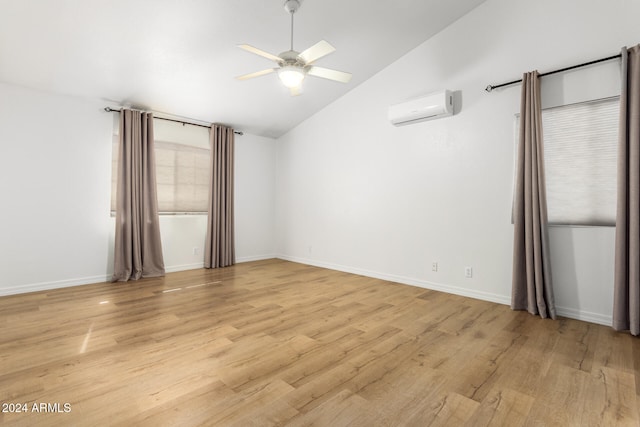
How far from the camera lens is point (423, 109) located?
385cm

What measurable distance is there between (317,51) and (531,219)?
253 centimetres

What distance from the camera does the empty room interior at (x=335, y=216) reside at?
1.83 m

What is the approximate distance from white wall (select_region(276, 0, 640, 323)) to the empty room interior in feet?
0.09

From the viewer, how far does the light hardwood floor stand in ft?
5.19

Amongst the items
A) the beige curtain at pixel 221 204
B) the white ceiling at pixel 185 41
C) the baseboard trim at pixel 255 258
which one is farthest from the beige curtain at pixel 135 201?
the baseboard trim at pixel 255 258

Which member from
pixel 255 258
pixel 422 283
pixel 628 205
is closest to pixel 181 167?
pixel 255 258

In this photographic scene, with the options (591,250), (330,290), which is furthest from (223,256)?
(591,250)

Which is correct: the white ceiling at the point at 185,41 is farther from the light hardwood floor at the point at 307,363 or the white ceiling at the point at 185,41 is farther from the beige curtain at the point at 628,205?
the light hardwood floor at the point at 307,363

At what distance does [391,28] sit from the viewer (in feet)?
12.1

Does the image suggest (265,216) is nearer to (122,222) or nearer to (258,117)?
(258,117)

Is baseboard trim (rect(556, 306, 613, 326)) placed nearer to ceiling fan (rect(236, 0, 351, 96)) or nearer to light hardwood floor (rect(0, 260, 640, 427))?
light hardwood floor (rect(0, 260, 640, 427))

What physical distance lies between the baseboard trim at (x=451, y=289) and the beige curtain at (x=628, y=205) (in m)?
0.22

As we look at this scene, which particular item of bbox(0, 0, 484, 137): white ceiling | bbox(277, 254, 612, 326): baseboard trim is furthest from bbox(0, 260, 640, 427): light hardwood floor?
bbox(0, 0, 484, 137): white ceiling

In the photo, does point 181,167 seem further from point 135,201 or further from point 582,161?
point 582,161
